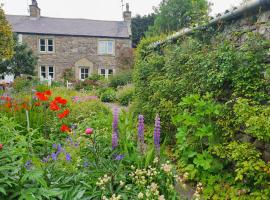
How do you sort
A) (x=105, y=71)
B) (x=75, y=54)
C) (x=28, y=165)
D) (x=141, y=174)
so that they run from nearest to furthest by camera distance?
(x=141, y=174) → (x=28, y=165) → (x=75, y=54) → (x=105, y=71)

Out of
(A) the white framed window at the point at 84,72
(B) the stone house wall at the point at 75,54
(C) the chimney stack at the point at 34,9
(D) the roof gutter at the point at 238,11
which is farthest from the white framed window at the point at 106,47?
(D) the roof gutter at the point at 238,11

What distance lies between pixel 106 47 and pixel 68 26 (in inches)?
171

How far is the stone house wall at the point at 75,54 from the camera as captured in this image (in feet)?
85.7

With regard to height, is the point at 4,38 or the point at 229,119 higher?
the point at 4,38

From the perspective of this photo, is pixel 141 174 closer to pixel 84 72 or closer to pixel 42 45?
pixel 84 72

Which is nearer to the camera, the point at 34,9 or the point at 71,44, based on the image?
the point at 71,44

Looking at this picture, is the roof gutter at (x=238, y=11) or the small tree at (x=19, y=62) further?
the small tree at (x=19, y=62)

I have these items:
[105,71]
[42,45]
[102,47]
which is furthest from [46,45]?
[105,71]

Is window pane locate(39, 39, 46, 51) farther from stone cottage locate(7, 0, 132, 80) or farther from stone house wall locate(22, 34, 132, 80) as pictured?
stone house wall locate(22, 34, 132, 80)

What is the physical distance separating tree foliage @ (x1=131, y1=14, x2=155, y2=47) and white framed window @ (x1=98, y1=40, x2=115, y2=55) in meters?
7.95

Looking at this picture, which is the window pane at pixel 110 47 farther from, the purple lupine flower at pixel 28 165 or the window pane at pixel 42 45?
the purple lupine flower at pixel 28 165

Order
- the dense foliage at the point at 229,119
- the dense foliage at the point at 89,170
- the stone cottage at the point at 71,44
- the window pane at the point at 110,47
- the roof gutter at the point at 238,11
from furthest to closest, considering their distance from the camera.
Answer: the window pane at the point at 110,47
the stone cottage at the point at 71,44
the roof gutter at the point at 238,11
the dense foliage at the point at 229,119
the dense foliage at the point at 89,170

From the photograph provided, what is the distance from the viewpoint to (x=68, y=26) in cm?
2777

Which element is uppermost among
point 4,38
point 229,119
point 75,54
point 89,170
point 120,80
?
point 75,54
